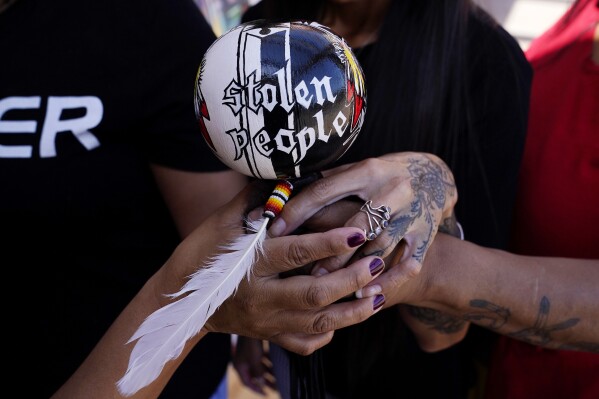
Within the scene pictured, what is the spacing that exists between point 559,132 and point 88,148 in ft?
2.86

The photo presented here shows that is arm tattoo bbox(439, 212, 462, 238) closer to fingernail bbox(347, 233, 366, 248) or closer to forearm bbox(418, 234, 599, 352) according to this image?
forearm bbox(418, 234, 599, 352)

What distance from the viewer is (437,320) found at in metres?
1.00

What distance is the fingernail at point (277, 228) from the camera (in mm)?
729

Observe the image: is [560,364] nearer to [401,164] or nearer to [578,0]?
[401,164]

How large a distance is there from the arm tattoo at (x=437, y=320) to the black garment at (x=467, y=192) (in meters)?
0.10

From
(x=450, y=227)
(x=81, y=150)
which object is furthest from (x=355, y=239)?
(x=81, y=150)

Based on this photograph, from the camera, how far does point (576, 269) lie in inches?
34.4

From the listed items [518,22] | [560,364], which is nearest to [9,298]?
[560,364]

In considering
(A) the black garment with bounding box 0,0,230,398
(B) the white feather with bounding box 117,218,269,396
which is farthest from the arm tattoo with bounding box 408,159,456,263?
(A) the black garment with bounding box 0,0,230,398

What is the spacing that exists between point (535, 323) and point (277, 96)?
1.94ft

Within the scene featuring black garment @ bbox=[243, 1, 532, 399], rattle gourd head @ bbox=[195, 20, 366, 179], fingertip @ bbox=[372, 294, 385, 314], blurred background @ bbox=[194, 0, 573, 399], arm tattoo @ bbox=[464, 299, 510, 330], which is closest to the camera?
rattle gourd head @ bbox=[195, 20, 366, 179]

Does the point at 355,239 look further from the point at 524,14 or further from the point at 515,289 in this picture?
the point at 524,14

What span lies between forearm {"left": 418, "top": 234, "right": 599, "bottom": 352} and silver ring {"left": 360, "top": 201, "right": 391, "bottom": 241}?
0.47 feet

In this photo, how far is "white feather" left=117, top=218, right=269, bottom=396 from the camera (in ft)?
2.26
